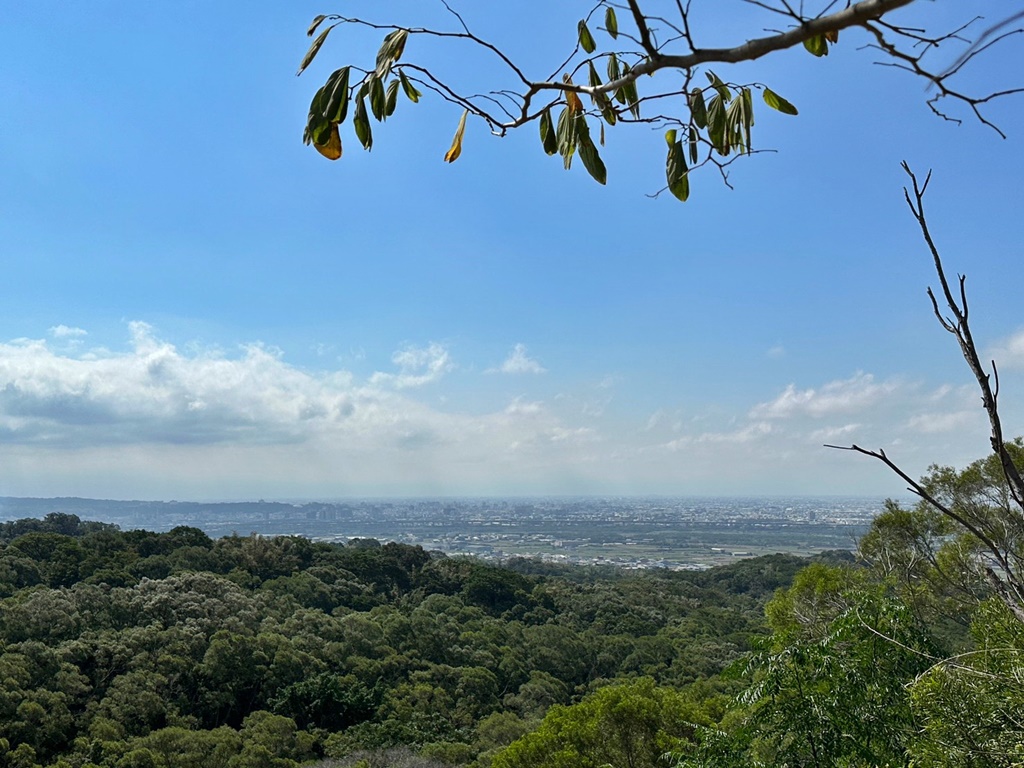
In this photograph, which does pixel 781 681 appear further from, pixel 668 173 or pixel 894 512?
pixel 894 512

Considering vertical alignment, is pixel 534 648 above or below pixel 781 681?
below

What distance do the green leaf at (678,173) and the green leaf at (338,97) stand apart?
1.90 feet

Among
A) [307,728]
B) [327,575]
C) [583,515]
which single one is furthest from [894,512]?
[583,515]

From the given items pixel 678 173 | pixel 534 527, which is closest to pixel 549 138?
pixel 678 173

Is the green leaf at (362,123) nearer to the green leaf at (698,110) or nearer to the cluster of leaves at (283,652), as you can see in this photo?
the green leaf at (698,110)

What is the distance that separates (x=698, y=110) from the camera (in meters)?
1.21

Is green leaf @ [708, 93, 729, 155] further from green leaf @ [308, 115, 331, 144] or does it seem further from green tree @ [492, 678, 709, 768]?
green tree @ [492, 678, 709, 768]

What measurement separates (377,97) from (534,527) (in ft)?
335

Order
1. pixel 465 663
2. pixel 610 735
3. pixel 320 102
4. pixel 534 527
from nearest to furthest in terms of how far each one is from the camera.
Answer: pixel 320 102 → pixel 610 735 → pixel 465 663 → pixel 534 527

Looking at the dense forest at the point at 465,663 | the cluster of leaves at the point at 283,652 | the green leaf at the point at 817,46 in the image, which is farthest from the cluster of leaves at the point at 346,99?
the cluster of leaves at the point at 283,652

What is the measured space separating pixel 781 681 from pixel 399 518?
372 ft

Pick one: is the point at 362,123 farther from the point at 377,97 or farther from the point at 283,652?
the point at 283,652

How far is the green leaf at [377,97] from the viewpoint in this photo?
106 cm

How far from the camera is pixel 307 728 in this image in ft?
44.6
